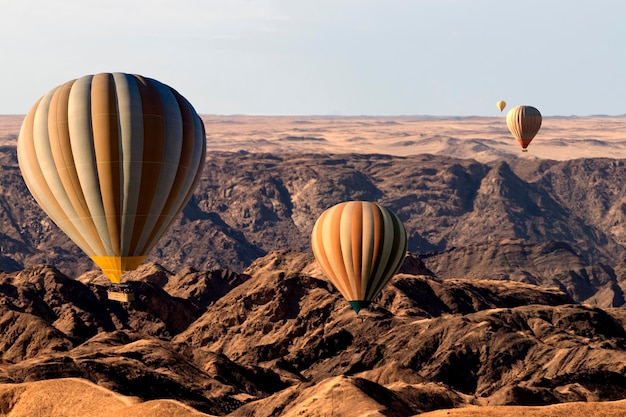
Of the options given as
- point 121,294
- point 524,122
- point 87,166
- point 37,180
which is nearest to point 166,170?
point 87,166

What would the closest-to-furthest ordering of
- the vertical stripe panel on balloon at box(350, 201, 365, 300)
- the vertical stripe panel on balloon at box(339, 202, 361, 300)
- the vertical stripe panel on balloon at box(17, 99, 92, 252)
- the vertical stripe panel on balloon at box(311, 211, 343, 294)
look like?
the vertical stripe panel on balloon at box(17, 99, 92, 252) → the vertical stripe panel on balloon at box(350, 201, 365, 300) → the vertical stripe panel on balloon at box(339, 202, 361, 300) → the vertical stripe panel on balloon at box(311, 211, 343, 294)

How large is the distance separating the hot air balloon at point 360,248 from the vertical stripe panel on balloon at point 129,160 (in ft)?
67.4

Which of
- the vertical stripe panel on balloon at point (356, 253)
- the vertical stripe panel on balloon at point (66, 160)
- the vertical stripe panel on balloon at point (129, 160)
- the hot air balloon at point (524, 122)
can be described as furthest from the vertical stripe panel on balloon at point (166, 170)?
the hot air balloon at point (524, 122)

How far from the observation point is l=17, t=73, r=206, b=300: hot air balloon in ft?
253

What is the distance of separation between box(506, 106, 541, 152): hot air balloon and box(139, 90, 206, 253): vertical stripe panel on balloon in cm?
10506

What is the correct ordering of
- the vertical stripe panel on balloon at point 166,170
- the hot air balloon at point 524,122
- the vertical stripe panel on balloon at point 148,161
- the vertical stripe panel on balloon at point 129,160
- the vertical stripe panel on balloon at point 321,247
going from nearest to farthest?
1. the vertical stripe panel on balloon at point 129,160
2. the vertical stripe panel on balloon at point 148,161
3. the vertical stripe panel on balloon at point 166,170
4. the vertical stripe panel on balloon at point 321,247
5. the hot air balloon at point 524,122

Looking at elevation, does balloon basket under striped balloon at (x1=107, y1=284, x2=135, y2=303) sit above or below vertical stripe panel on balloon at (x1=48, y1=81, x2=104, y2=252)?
below

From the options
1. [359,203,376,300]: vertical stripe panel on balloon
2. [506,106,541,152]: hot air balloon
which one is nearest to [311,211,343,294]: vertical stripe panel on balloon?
[359,203,376,300]: vertical stripe panel on balloon

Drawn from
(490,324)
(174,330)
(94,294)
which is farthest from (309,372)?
(94,294)

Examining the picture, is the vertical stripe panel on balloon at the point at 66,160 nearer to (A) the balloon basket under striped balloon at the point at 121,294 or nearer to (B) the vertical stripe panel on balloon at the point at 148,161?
(B) the vertical stripe panel on balloon at the point at 148,161

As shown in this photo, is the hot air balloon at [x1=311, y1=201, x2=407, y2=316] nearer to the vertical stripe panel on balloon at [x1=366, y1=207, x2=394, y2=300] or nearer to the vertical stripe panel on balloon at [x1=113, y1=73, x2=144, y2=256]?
the vertical stripe panel on balloon at [x1=366, y1=207, x2=394, y2=300]

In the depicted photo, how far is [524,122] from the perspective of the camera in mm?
181875

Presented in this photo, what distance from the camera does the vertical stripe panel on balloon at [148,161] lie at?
3083 inches

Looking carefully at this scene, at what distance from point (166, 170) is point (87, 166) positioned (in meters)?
5.15
